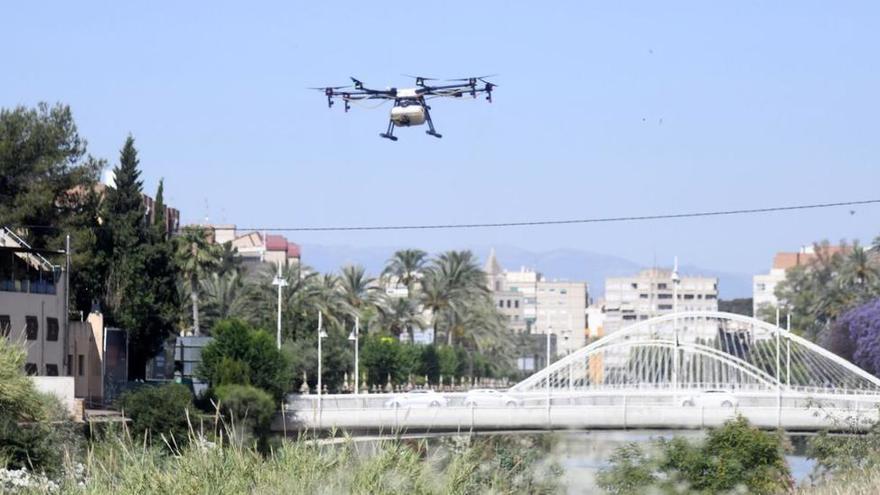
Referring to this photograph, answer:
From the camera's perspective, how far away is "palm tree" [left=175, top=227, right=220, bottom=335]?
7881cm

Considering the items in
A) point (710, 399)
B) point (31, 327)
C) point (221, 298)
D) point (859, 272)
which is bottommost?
point (710, 399)

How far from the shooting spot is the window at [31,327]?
55.2m

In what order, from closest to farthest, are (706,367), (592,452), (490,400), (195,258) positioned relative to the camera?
(592,452), (490,400), (195,258), (706,367)

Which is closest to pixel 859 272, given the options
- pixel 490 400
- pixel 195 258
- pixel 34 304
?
pixel 195 258

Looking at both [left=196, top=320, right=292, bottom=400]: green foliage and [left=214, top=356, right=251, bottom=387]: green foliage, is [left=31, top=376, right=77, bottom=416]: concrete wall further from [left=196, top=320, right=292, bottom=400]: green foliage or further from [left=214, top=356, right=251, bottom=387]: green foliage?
[left=196, top=320, right=292, bottom=400]: green foliage

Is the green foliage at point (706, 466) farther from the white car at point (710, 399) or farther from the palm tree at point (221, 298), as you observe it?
the palm tree at point (221, 298)

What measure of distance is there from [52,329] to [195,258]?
21646 mm

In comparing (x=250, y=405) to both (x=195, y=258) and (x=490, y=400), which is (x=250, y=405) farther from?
(x=195, y=258)

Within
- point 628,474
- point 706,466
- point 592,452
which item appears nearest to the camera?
point 628,474

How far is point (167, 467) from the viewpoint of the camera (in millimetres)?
18516

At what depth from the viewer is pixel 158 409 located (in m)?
51.8

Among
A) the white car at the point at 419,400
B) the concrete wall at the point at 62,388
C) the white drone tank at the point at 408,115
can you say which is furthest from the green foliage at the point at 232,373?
the white drone tank at the point at 408,115

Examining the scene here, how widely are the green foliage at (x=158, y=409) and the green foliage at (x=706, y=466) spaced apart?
13715mm

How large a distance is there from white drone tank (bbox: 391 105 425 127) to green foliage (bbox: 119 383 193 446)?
14.2 m
